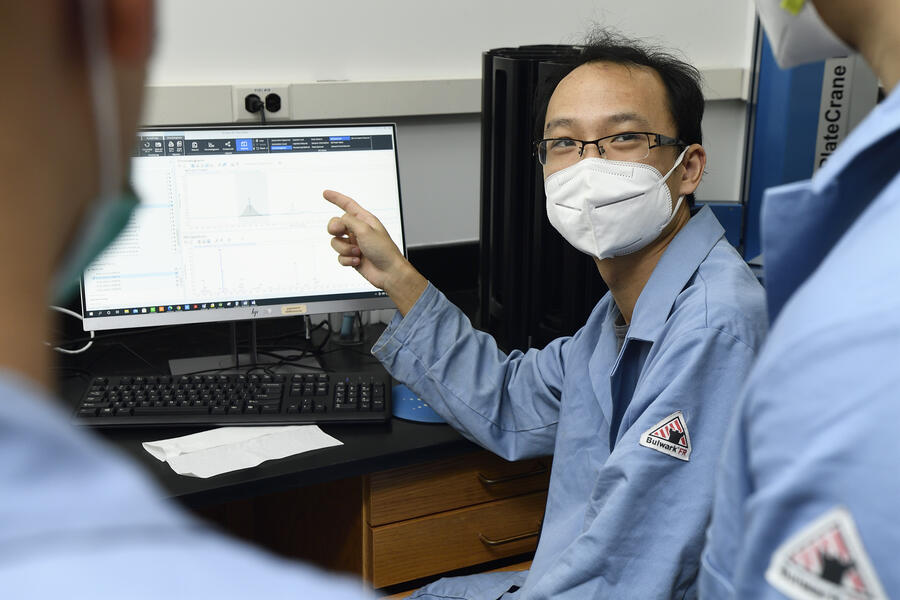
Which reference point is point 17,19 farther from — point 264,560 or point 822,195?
point 822,195

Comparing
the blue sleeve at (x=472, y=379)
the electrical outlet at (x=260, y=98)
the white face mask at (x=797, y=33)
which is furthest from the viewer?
the electrical outlet at (x=260, y=98)

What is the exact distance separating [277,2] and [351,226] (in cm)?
65

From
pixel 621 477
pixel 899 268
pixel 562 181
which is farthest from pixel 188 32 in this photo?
pixel 899 268

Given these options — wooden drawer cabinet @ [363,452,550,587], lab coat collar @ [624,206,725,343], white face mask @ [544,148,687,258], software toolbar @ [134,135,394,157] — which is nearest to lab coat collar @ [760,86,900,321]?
lab coat collar @ [624,206,725,343]

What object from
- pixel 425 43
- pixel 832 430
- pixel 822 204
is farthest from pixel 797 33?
pixel 425 43

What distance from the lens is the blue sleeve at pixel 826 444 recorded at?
49 centimetres

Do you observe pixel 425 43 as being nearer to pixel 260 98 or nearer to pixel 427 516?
pixel 260 98

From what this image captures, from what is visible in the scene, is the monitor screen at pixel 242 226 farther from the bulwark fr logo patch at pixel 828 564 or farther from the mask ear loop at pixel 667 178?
the bulwark fr logo patch at pixel 828 564

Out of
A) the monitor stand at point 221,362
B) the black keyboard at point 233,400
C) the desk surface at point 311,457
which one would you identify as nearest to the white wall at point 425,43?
the monitor stand at point 221,362

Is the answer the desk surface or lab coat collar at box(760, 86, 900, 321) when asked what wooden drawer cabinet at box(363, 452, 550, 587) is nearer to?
the desk surface

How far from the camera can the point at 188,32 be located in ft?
6.11

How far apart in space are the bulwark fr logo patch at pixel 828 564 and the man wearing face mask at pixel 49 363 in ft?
1.09

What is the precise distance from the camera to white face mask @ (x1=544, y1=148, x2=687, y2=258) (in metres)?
1.36

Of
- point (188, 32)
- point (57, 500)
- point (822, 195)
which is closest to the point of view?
point (57, 500)
